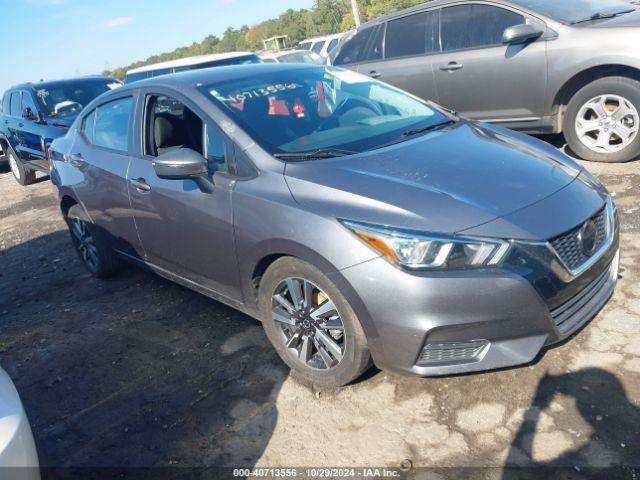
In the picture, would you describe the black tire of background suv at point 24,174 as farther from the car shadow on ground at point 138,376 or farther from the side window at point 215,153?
the side window at point 215,153

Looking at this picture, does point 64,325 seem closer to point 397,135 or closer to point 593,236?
point 397,135

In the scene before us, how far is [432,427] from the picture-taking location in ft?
8.55

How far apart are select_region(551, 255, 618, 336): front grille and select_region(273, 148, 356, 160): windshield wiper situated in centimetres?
132

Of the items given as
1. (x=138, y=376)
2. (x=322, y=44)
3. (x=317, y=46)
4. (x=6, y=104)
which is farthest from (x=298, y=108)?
(x=317, y=46)

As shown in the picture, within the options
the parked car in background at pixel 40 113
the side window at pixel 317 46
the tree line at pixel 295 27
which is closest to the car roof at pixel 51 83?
the parked car in background at pixel 40 113

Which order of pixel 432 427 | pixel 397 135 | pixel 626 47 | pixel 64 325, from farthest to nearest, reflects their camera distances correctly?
1. pixel 626 47
2. pixel 64 325
3. pixel 397 135
4. pixel 432 427

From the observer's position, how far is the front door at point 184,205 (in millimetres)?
3236

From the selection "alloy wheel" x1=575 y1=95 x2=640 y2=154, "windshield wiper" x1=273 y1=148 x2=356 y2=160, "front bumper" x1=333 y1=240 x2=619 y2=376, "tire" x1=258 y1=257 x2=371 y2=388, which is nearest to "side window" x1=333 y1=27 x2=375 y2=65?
"alloy wheel" x1=575 y1=95 x2=640 y2=154

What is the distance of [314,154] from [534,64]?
11.8 feet

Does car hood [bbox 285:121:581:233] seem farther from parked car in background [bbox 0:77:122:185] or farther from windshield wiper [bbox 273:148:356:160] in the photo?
parked car in background [bbox 0:77:122:185]

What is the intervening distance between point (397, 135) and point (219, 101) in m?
1.07

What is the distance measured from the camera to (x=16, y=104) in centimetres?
996

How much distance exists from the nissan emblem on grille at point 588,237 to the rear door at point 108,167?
2878 millimetres

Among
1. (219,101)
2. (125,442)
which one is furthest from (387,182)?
(125,442)
